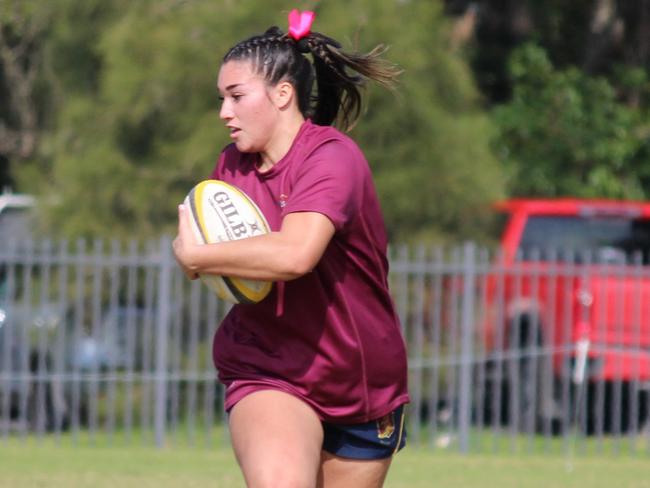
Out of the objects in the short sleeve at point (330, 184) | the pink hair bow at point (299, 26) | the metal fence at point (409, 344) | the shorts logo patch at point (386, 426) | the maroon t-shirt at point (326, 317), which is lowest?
the metal fence at point (409, 344)

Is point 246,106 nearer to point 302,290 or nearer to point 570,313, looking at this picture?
point 302,290

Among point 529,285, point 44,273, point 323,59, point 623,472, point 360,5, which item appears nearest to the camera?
point 323,59

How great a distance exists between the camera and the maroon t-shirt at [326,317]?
4.02m

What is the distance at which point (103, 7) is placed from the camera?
Result: 553 inches

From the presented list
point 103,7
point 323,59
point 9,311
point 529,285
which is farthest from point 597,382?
point 323,59

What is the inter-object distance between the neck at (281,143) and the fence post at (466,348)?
6.72 meters

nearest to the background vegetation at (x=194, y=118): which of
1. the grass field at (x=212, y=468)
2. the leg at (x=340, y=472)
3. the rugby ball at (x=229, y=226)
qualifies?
the grass field at (x=212, y=468)

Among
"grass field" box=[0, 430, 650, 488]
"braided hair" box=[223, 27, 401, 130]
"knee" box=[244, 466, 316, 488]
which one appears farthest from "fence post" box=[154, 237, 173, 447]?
"knee" box=[244, 466, 316, 488]

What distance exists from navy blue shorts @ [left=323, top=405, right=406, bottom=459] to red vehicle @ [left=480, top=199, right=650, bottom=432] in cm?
617

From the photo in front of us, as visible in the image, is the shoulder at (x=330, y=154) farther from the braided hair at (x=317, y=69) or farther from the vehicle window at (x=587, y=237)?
the vehicle window at (x=587, y=237)

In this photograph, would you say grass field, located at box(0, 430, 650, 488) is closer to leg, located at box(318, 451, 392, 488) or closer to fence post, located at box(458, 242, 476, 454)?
fence post, located at box(458, 242, 476, 454)

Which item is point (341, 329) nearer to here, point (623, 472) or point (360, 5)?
point (623, 472)

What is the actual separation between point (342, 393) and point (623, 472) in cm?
609

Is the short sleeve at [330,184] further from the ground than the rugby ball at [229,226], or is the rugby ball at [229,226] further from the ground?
the short sleeve at [330,184]
